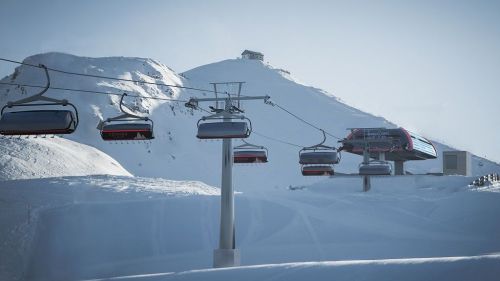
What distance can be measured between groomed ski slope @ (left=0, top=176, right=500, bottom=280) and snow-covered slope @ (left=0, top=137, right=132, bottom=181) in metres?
7.06

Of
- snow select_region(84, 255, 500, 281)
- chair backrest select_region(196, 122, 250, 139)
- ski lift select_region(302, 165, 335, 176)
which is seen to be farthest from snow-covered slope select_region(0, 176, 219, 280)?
snow select_region(84, 255, 500, 281)

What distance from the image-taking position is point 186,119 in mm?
97875

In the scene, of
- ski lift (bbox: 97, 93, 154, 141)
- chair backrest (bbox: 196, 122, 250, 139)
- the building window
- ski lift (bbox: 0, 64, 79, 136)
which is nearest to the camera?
ski lift (bbox: 0, 64, 79, 136)

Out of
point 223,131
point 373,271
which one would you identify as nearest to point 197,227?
point 223,131

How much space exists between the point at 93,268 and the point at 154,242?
4455 millimetres

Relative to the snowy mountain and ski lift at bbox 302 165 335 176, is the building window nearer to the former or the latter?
the snowy mountain

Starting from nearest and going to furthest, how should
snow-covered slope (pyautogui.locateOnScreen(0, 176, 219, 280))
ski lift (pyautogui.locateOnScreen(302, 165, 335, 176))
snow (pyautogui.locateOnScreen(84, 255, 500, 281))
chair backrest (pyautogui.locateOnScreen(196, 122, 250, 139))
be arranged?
snow (pyautogui.locateOnScreen(84, 255, 500, 281)) → chair backrest (pyautogui.locateOnScreen(196, 122, 250, 139)) → snow-covered slope (pyautogui.locateOnScreen(0, 176, 219, 280)) → ski lift (pyautogui.locateOnScreen(302, 165, 335, 176))

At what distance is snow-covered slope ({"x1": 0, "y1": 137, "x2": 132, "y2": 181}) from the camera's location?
46688 mm

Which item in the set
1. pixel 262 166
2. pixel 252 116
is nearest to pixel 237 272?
pixel 262 166

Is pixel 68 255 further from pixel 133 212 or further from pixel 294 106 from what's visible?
pixel 294 106

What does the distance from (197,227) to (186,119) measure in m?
67.1

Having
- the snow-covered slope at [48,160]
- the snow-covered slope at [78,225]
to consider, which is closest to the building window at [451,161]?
the snow-covered slope at [78,225]

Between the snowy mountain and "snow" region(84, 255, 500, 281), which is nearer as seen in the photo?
"snow" region(84, 255, 500, 281)

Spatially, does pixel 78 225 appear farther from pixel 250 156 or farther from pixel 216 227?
pixel 250 156
